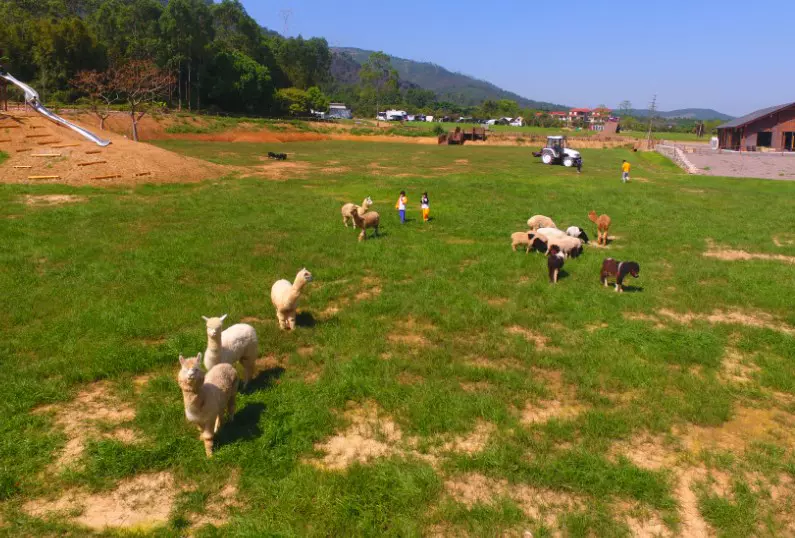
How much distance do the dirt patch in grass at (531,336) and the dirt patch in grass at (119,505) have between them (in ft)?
19.8

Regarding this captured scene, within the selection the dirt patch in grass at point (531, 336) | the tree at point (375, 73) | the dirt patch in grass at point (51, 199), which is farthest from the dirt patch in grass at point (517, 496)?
the tree at point (375, 73)

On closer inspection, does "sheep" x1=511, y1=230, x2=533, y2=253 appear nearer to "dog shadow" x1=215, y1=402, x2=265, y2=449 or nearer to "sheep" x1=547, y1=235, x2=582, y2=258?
"sheep" x1=547, y1=235, x2=582, y2=258

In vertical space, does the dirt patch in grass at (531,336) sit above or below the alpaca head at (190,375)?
below

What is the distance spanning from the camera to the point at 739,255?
14.7 metres

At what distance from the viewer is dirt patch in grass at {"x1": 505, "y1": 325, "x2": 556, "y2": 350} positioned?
8797 mm

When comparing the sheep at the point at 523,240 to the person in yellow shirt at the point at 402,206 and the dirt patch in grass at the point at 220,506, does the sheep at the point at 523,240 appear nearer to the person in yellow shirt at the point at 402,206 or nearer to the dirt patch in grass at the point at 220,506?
the person in yellow shirt at the point at 402,206

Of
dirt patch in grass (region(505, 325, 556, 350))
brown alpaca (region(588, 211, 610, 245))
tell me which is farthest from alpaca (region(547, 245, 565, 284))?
brown alpaca (region(588, 211, 610, 245))

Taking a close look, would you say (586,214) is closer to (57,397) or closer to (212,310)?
(212,310)

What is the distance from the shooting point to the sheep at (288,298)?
28.4 ft

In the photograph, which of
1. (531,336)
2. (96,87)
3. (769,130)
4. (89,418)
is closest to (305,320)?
(89,418)

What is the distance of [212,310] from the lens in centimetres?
948

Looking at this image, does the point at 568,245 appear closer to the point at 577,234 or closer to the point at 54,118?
the point at 577,234

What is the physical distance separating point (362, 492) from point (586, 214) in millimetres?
17089

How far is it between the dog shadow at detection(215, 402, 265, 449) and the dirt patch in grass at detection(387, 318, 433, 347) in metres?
2.84
